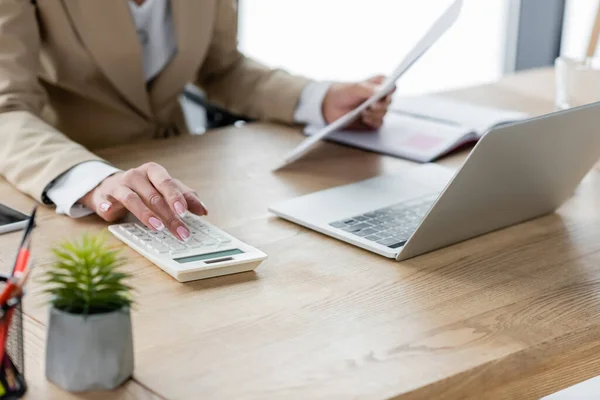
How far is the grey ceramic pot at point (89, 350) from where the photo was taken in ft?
2.63

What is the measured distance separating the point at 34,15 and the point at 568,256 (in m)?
1.03

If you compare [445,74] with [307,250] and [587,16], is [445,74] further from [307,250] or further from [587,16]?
[307,250]

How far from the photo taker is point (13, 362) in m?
0.85

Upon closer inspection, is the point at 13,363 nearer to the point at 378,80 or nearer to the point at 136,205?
the point at 136,205

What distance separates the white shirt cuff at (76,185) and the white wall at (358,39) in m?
2.47

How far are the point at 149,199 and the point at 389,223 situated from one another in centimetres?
34

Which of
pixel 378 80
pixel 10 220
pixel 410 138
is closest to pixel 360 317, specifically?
pixel 10 220

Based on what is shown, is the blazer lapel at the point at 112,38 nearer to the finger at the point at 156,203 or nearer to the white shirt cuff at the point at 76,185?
the white shirt cuff at the point at 76,185

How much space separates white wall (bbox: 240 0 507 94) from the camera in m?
3.83

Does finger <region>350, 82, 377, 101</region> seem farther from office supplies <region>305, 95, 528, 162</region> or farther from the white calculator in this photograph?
the white calculator

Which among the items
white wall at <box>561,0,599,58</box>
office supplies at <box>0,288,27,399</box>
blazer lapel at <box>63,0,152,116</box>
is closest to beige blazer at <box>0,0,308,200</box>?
blazer lapel at <box>63,0,152,116</box>

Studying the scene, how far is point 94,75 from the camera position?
1782mm

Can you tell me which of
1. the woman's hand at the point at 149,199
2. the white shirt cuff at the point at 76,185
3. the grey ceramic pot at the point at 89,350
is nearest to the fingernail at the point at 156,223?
the woman's hand at the point at 149,199

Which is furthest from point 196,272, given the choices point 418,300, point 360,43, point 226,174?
point 360,43
